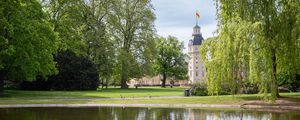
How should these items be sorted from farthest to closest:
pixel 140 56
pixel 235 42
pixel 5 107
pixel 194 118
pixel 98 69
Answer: pixel 140 56 < pixel 98 69 < pixel 5 107 < pixel 235 42 < pixel 194 118

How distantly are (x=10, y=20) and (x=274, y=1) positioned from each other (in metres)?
25.4

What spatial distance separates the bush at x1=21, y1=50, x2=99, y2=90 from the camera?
2239 inches

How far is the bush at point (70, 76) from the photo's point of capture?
187 feet


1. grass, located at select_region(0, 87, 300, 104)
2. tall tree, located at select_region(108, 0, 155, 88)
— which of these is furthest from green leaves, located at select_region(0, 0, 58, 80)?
tall tree, located at select_region(108, 0, 155, 88)

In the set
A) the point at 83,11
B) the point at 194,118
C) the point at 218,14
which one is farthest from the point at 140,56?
the point at 194,118

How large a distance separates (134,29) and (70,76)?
17.6m

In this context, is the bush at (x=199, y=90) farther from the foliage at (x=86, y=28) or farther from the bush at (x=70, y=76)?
the foliage at (x=86, y=28)

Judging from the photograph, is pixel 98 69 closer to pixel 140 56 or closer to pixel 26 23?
pixel 140 56

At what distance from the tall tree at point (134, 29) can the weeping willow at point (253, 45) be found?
133 feet

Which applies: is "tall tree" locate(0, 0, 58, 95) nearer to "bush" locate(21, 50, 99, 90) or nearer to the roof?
"bush" locate(21, 50, 99, 90)

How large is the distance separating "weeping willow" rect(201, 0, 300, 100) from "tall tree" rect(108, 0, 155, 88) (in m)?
40.5

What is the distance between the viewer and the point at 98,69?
64125mm

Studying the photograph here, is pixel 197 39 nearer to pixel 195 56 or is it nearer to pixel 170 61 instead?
pixel 195 56

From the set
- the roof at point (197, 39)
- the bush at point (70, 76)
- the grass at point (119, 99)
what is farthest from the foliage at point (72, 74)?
the roof at point (197, 39)
